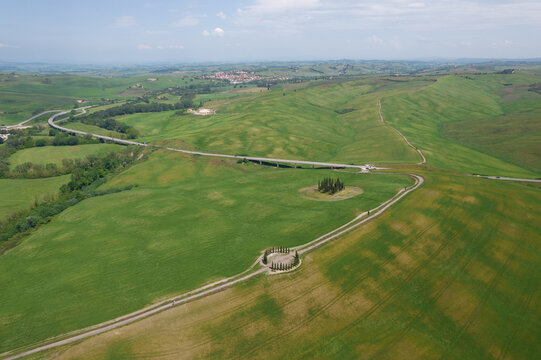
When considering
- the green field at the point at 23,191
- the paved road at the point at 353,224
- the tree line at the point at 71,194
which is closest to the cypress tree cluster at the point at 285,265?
the paved road at the point at 353,224

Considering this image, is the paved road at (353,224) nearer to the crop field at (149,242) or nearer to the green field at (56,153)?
the crop field at (149,242)

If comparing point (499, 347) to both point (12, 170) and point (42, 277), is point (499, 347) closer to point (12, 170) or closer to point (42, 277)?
point (42, 277)

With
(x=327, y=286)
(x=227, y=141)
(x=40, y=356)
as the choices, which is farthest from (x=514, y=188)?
(x=227, y=141)

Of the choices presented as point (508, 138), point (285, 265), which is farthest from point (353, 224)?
point (508, 138)

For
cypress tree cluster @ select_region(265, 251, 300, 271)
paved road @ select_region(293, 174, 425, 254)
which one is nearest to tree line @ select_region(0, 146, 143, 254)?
cypress tree cluster @ select_region(265, 251, 300, 271)

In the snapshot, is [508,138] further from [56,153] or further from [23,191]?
[56,153]
